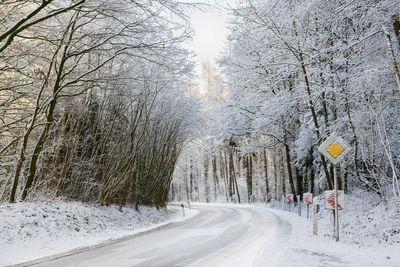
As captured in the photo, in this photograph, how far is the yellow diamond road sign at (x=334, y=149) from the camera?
718 cm

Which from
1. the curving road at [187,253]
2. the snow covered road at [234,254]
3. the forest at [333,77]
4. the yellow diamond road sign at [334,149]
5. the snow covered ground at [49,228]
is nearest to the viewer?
the snow covered road at [234,254]

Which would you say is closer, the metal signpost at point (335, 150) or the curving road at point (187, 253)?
the curving road at point (187, 253)

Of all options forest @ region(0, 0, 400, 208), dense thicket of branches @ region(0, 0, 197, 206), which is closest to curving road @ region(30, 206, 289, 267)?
forest @ region(0, 0, 400, 208)

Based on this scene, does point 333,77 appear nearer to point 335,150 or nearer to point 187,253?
point 335,150

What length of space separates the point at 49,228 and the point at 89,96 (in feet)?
16.7

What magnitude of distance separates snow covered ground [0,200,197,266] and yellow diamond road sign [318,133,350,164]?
5967 mm

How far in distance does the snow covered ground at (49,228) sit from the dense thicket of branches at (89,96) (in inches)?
32.2

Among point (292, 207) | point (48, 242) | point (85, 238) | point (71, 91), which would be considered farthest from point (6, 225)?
point (292, 207)

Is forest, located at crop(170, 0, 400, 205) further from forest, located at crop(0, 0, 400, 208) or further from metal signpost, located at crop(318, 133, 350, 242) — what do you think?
metal signpost, located at crop(318, 133, 350, 242)

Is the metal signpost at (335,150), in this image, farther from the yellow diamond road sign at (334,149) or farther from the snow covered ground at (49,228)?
the snow covered ground at (49,228)

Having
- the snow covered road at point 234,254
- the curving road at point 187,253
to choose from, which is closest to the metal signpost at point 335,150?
the snow covered road at point 234,254

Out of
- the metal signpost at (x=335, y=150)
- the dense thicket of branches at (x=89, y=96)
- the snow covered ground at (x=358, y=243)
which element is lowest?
the snow covered ground at (x=358, y=243)

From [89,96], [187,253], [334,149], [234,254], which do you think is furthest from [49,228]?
[334,149]

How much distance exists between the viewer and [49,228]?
8.35 metres
